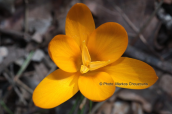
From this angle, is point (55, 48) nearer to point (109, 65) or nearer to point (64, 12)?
point (109, 65)

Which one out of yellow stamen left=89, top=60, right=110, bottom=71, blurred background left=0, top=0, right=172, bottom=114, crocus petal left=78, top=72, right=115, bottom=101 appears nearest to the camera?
crocus petal left=78, top=72, right=115, bottom=101

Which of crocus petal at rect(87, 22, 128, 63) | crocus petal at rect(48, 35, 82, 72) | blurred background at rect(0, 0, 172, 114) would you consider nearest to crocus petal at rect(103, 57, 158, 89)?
crocus petal at rect(87, 22, 128, 63)

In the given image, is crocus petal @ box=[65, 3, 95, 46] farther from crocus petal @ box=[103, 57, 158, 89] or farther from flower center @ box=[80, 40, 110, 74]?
crocus petal @ box=[103, 57, 158, 89]

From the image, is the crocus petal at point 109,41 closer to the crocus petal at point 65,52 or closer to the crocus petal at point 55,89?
the crocus petal at point 65,52

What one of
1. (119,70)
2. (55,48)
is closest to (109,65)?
(119,70)

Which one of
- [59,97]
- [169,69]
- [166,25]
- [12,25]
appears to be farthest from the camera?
[12,25]

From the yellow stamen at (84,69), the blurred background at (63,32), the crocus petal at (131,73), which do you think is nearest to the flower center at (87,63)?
the yellow stamen at (84,69)
